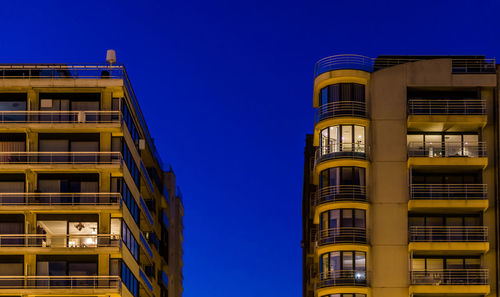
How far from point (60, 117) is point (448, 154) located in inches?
1413

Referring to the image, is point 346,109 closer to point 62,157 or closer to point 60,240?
point 62,157

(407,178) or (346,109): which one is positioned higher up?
(346,109)

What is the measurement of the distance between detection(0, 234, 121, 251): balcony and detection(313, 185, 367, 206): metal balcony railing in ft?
62.8

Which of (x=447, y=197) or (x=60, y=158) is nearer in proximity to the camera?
(x=447, y=197)

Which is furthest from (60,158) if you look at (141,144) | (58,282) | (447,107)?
(447,107)

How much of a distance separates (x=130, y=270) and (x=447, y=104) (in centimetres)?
3332

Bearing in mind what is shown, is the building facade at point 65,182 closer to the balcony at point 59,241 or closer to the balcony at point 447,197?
the balcony at point 59,241

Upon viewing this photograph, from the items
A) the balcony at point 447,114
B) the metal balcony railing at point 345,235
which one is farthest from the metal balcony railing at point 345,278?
the balcony at point 447,114

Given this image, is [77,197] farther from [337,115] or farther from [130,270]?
[337,115]

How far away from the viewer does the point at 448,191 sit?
8275 cm

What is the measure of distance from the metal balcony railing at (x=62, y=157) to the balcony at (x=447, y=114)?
27532 mm

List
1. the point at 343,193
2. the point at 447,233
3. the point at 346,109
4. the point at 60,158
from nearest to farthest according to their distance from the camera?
the point at 447,233, the point at 343,193, the point at 60,158, the point at 346,109

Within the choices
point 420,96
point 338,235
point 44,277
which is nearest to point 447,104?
point 420,96

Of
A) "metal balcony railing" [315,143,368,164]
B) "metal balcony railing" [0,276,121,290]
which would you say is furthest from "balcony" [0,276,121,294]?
"metal balcony railing" [315,143,368,164]
